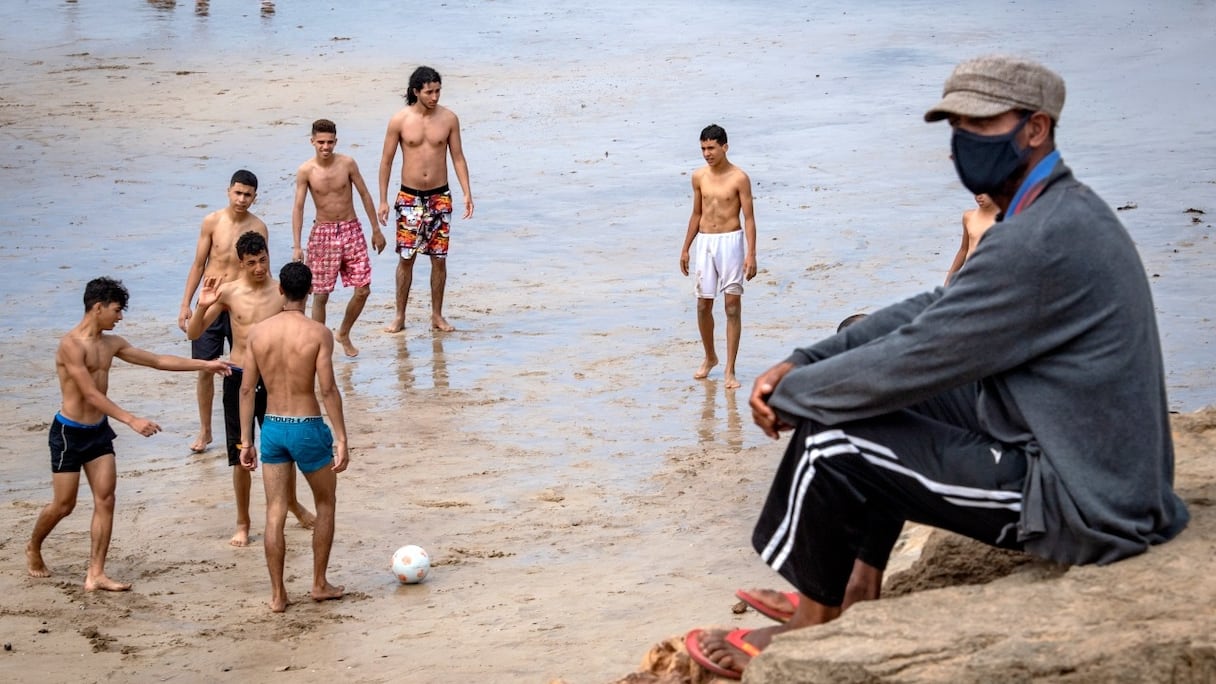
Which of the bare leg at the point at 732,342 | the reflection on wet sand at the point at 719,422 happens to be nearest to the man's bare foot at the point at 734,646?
the reflection on wet sand at the point at 719,422

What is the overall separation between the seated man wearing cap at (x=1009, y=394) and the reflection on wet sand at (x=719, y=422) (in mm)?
5618

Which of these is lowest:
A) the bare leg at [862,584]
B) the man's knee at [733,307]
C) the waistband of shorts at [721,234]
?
the man's knee at [733,307]

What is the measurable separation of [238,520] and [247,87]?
46.8 feet

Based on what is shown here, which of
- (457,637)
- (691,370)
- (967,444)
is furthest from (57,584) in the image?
(967,444)

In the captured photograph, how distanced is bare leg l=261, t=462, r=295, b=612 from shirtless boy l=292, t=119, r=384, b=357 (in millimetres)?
4257

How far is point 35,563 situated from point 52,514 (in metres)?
0.31

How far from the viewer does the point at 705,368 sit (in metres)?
11.0

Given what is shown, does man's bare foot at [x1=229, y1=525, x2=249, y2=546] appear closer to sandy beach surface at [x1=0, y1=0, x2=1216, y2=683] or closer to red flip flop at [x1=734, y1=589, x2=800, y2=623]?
sandy beach surface at [x1=0, y1=0, x2=1216, y2=683]

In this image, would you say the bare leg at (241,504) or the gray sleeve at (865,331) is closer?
the gray sleeve at (865,331)

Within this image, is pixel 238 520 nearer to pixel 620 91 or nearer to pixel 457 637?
pixel 457 637

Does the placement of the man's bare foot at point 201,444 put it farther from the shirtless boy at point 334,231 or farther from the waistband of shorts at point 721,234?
the waistband of shorts at point 721,234

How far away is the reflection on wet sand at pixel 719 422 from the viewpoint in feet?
31.7

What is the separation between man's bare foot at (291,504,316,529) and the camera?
8469mm

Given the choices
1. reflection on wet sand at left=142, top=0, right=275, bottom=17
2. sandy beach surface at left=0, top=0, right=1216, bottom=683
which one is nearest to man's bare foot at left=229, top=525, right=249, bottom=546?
sandy beach surface at left=0, top=0, right=1216, bottom=683
